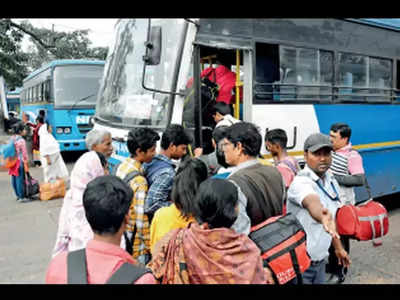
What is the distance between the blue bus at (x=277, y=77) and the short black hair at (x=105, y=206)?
2082 millimetres

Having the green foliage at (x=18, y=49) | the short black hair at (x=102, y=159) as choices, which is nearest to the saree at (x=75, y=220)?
the short black hair at (x=102, y=159)

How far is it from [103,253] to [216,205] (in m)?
0.52

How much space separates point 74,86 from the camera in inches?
441

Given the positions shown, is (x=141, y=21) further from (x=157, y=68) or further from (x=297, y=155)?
(x=297, y=155)

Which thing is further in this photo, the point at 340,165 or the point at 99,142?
the point at 340,165

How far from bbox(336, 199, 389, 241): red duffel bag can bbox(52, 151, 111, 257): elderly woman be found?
69.1 inches

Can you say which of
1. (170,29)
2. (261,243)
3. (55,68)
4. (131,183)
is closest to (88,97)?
(55,68)

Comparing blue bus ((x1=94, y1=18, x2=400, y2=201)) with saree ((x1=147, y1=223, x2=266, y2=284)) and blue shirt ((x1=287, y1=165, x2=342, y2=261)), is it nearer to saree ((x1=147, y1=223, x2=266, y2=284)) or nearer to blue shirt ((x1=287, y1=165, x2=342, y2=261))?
blue shirt ((x1=287, y1=165, x2=342, y2=261))

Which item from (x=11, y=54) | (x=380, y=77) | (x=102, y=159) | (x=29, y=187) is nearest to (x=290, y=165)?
(x=102, y=159)

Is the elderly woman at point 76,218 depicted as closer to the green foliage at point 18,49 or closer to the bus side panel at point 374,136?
the bus side panel at point 374,136

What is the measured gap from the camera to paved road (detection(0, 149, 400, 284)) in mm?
4090

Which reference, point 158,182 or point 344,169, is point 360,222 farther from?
point 158,182

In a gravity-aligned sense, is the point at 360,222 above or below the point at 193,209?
below
